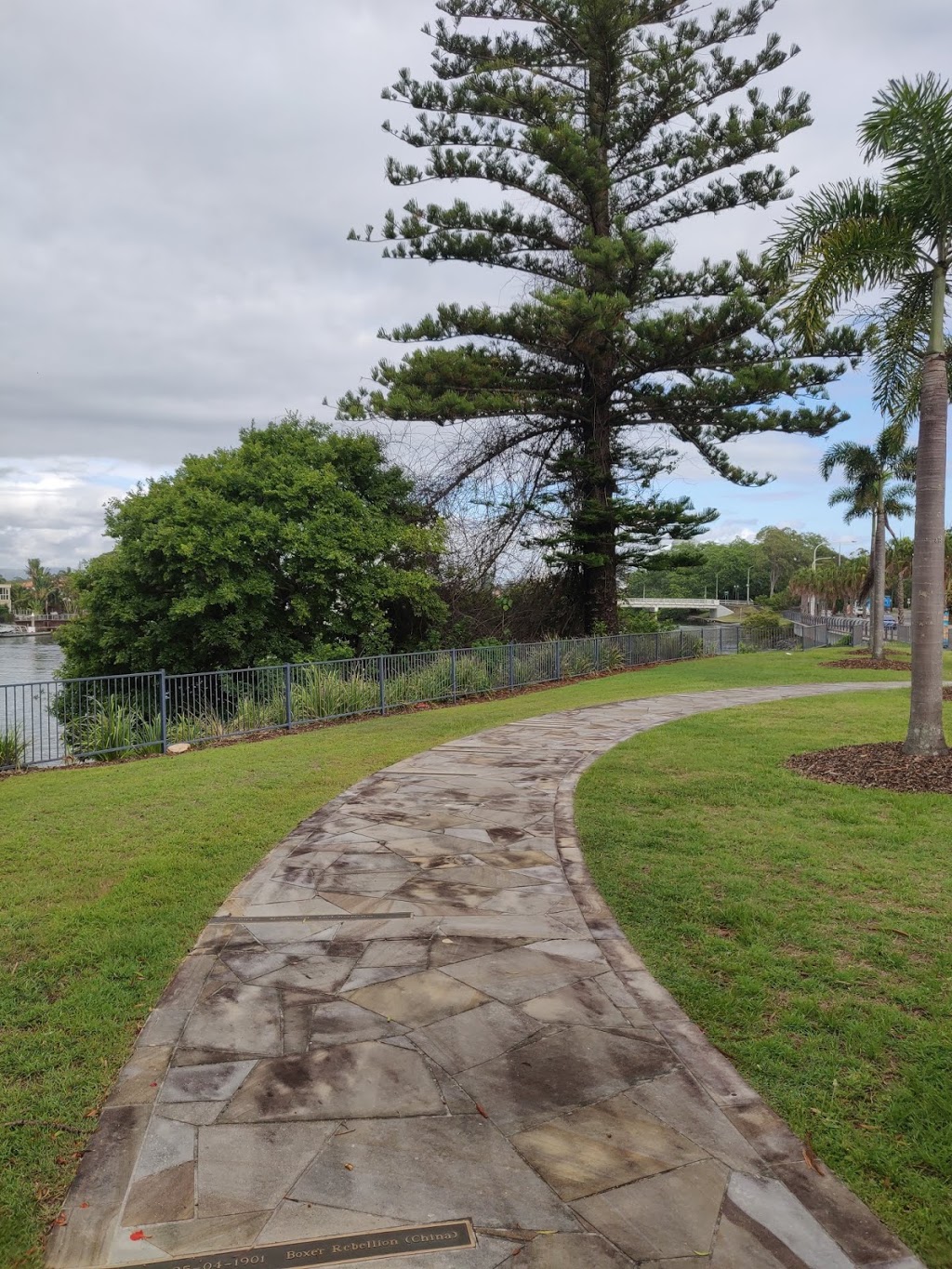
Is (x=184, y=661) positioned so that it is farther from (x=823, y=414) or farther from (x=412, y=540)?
(x=823, y=414)

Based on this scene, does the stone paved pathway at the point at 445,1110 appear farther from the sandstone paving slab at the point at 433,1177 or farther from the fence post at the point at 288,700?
the fence post at the point at 288,700

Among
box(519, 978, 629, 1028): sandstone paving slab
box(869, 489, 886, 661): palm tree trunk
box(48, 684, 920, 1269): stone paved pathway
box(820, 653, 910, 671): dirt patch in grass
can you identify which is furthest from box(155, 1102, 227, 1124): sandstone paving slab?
box(869, 489, 886, 661): palm tree trunk

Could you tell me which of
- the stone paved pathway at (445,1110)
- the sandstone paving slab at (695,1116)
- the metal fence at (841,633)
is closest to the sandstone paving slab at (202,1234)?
the stone paved pathway at (445,1110)

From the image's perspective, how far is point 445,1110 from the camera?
2.81 m

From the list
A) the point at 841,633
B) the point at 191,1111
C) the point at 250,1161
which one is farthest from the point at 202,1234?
the point at 841,633

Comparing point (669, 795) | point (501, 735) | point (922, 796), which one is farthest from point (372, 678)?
point (922, 796)

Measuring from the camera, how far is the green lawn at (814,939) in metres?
2.68

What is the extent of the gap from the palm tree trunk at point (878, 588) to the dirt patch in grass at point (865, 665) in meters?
0.33

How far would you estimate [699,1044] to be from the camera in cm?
321

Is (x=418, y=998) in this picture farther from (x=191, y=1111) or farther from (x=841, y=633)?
(x=841, y=633)

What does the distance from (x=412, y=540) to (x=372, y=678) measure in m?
5.08

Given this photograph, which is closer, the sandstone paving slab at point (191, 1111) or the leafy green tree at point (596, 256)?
the sandstone paving slab at point (191, 1111)

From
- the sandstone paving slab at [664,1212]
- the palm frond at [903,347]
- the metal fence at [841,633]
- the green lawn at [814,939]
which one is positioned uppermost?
the palm frond at [903,347]

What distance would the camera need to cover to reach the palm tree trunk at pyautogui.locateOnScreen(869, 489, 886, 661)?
23.2 metres
